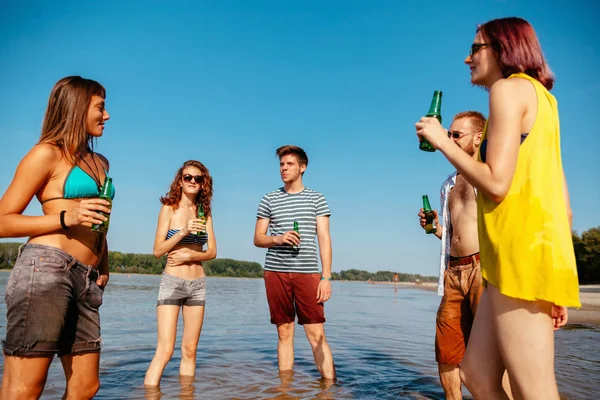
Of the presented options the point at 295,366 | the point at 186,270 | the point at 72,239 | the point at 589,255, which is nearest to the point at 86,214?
the point at 72,239

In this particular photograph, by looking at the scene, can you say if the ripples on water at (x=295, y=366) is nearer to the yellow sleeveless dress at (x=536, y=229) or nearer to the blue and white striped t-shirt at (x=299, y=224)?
the blue and white striped t-shirt at (x=299, y=224)

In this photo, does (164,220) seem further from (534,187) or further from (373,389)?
(534,187)

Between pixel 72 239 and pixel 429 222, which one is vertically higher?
pixel 429 222

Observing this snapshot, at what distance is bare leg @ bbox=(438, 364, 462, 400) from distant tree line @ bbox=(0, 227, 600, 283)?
26.6ft

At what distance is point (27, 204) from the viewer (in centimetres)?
280

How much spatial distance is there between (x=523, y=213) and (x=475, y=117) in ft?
8.56

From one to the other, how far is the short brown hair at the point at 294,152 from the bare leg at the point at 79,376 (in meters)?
3.54

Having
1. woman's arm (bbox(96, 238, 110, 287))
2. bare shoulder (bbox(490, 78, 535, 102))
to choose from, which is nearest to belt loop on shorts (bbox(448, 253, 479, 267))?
bare shoulder (bbox(490, 78, 535, 102))

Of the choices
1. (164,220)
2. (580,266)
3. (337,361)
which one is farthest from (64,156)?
(580,266)

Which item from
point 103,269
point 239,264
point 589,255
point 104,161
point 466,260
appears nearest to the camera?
point 103,269

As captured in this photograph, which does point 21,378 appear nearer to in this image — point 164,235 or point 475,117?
point 164,235

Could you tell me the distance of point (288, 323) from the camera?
577 centimetres

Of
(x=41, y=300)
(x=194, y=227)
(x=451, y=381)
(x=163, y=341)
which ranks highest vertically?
(x=194, y=227)

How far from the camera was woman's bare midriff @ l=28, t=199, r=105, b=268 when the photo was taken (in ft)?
9.31
